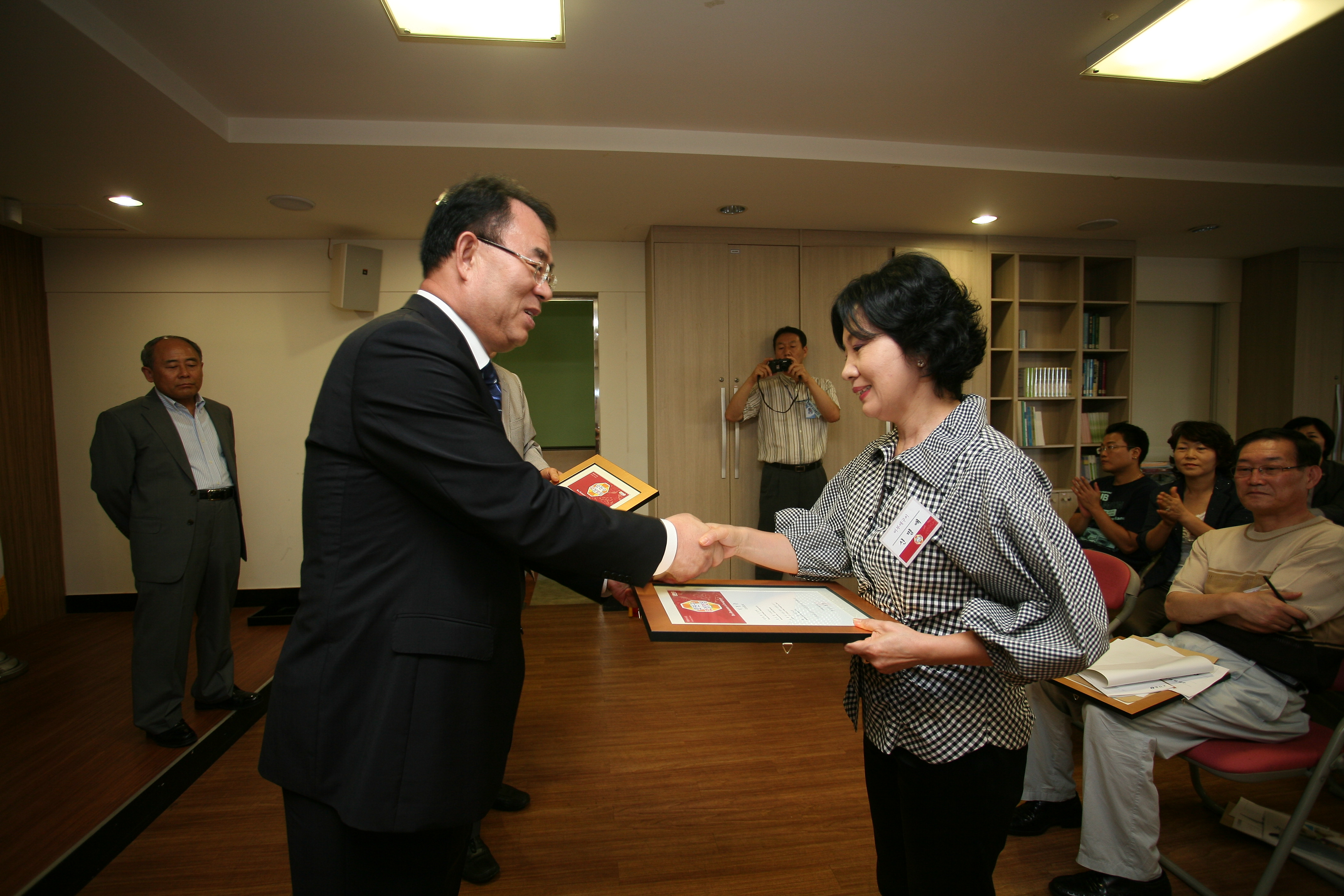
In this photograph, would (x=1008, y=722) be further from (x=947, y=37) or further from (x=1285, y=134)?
(x=1285, y=134)

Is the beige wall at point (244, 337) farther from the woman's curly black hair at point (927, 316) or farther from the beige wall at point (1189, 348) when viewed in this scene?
the beige wall at point (1189, 348)

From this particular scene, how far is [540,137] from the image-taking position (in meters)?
3.44

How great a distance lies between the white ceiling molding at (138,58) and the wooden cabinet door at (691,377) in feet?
9.24

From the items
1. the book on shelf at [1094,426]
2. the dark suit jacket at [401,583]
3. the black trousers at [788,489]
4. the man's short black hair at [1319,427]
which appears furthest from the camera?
the book on shelf at [1094,426]

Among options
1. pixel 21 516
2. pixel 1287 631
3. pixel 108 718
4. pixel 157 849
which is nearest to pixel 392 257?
pixel 21 516

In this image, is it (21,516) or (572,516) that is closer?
(572,516)

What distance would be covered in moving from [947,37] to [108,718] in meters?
4.85

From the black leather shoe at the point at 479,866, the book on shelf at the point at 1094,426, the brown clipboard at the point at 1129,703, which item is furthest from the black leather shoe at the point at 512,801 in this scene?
the book on shelf at the point at 1094,426

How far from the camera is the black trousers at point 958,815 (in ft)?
3.86

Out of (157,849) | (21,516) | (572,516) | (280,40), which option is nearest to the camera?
(572,516)

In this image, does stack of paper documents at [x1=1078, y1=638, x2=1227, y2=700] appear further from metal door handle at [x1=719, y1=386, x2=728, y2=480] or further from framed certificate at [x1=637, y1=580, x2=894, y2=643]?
metal door handle at [x1=719, y1=386, x2=728, y2=480]

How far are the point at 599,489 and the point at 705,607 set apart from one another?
0.50 metres

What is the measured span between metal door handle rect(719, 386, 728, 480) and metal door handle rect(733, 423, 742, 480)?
0.05 m

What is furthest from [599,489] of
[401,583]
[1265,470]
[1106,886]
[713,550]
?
[1265,470]
